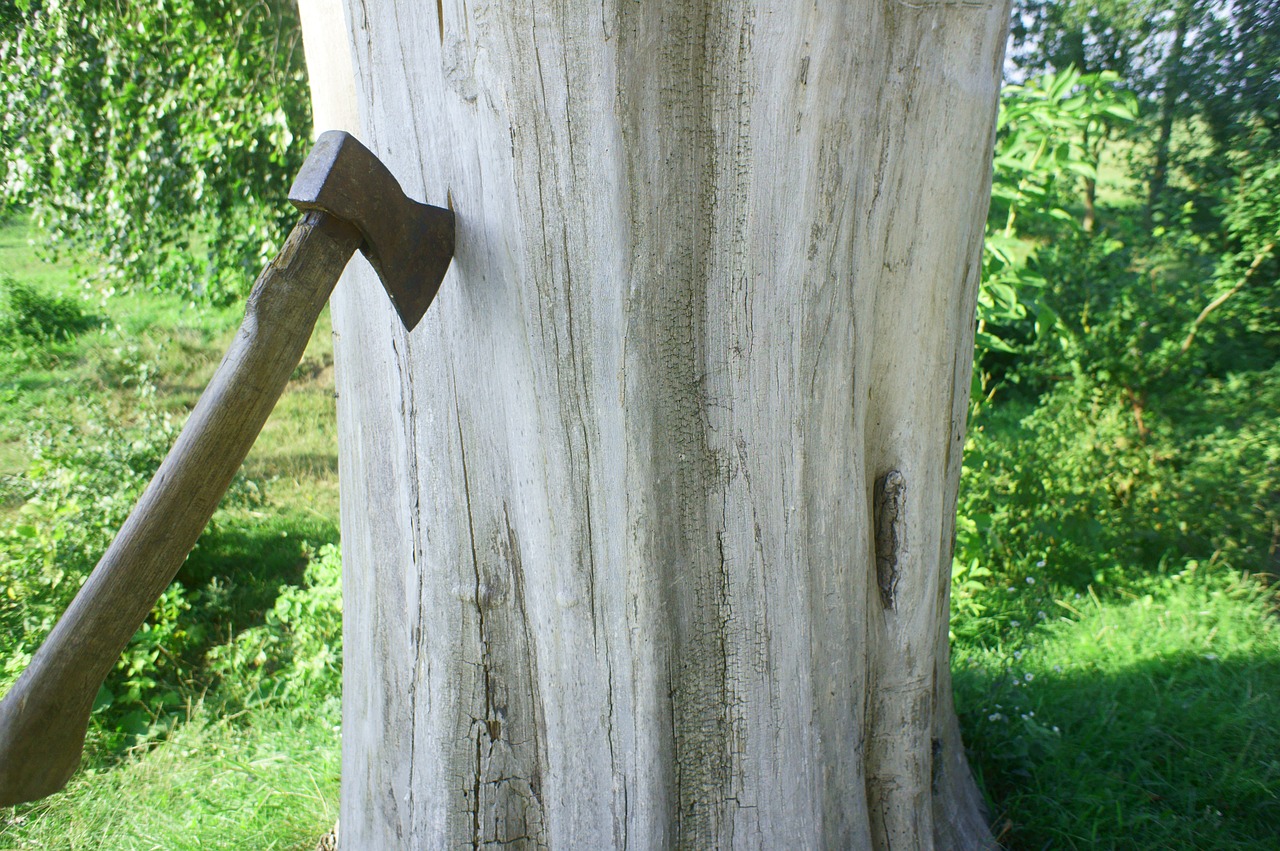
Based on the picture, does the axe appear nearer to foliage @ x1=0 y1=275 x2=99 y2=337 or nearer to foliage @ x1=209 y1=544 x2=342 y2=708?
foliage @ x1=209 y1=544 x2=342 y2=708

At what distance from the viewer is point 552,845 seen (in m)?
1.41

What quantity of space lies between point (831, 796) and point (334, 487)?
484 cm

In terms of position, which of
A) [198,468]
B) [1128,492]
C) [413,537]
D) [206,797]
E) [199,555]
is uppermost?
[198,468]

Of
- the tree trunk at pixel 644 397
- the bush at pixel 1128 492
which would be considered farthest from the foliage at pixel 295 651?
the bush at pixel 1128 492

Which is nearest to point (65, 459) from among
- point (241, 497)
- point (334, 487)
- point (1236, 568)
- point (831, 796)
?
point (241, 497)

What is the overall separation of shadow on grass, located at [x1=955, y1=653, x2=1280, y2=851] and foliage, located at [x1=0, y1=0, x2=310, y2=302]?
4.00 m

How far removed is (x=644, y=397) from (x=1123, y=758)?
1899mm

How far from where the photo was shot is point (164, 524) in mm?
1084

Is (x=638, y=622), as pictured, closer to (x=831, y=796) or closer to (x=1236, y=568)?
(x=831, y=796)

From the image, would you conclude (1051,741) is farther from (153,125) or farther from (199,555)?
(153,125)

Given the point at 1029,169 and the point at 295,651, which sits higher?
the point at 1029,169

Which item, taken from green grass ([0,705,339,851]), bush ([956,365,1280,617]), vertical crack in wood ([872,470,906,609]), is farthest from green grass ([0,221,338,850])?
bush ([956,365,1280,617])

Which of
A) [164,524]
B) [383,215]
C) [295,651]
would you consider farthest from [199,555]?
[383,215]

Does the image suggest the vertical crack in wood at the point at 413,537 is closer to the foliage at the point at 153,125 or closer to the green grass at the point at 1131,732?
the green grass at the point at 1131,732
